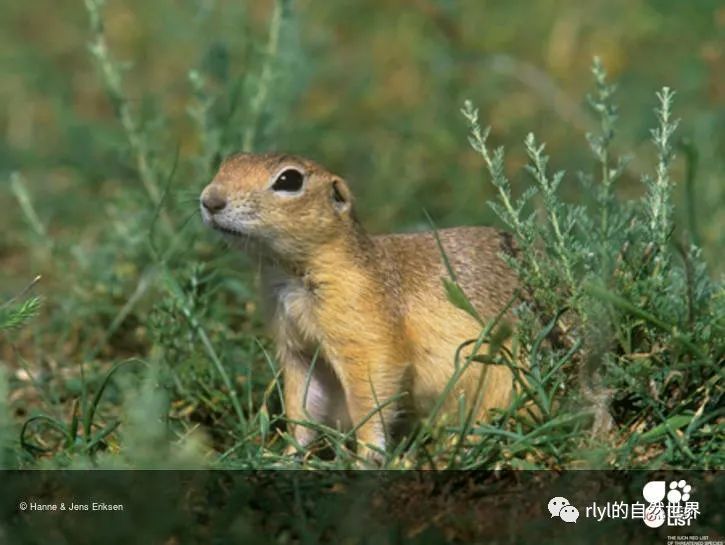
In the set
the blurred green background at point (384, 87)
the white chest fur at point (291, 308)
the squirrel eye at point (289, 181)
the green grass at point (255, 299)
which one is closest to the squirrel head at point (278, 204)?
the squirrel eye at point (289, 181)

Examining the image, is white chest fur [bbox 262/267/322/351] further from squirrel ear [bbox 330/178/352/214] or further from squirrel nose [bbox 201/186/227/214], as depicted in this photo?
squirrel nose [bbox 201/186/227/214]

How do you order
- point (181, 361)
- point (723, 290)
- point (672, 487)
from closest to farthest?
1. point (672, 487)
2. point (723, 290)
3. point (181, 361)

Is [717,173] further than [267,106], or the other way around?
[717,173]

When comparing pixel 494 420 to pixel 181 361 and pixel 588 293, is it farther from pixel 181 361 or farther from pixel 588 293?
pixel 181 361

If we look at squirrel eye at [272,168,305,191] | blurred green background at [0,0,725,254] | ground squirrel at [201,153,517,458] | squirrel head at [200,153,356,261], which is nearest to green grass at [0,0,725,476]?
blurred green background at [0,0,725,254]

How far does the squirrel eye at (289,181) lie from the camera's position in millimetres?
4652

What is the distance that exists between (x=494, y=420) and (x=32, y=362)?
2.31 meters

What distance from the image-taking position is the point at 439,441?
4.12 metres

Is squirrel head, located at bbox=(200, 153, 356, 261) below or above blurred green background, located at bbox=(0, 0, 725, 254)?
below

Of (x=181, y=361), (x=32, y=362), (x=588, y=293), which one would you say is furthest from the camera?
(x=32, y=362)

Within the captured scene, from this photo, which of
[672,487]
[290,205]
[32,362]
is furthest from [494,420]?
[32,362]

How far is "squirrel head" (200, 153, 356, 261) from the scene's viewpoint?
4504 mm

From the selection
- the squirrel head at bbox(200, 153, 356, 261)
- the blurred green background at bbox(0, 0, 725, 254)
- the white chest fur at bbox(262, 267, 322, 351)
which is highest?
the blurred green background at bbox(0, 0, 725, 254)

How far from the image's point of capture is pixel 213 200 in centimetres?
445
